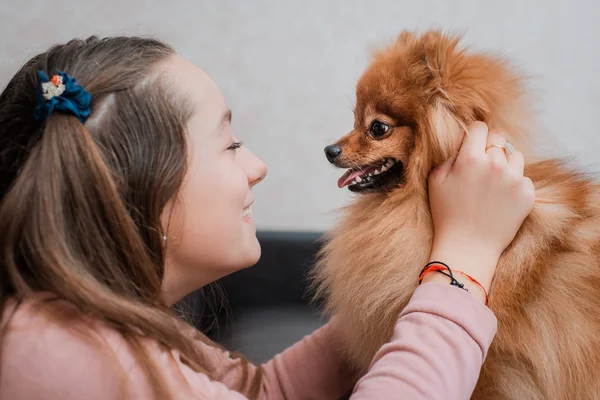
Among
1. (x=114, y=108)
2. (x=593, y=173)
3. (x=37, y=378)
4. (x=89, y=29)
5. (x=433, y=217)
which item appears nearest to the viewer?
(x=37, y=378)

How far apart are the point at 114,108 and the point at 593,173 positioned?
28.0 inches

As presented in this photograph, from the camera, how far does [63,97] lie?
58 cm

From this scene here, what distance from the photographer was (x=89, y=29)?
158 centimetres

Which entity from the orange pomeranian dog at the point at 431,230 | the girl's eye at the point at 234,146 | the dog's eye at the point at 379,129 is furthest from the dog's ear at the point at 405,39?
the girl's eye at the point at 234,146

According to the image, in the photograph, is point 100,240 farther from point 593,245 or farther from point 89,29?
point 89,29

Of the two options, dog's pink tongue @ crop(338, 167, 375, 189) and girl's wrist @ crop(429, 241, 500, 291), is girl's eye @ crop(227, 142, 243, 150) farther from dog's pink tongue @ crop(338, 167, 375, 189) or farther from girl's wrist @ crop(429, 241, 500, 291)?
girl's wrist @ crop(429, 241, 500, 291)

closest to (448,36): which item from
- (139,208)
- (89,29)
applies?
(139,208)

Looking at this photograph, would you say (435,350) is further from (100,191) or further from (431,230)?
(100,191)

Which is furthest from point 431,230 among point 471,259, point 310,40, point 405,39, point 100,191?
point 310,40

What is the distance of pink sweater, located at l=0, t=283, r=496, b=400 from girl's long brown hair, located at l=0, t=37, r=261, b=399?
0.09 feet

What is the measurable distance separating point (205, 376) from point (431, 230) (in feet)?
1.17

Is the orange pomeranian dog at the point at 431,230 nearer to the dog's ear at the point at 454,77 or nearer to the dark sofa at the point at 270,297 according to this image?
the dog's ear at the point at 454,77

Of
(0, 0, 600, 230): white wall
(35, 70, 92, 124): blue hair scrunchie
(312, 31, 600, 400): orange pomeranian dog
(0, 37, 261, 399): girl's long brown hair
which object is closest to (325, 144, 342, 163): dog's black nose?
(312, 31, 600, 400): orange pomeranian dog

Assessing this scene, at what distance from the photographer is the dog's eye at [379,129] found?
0.77 m
